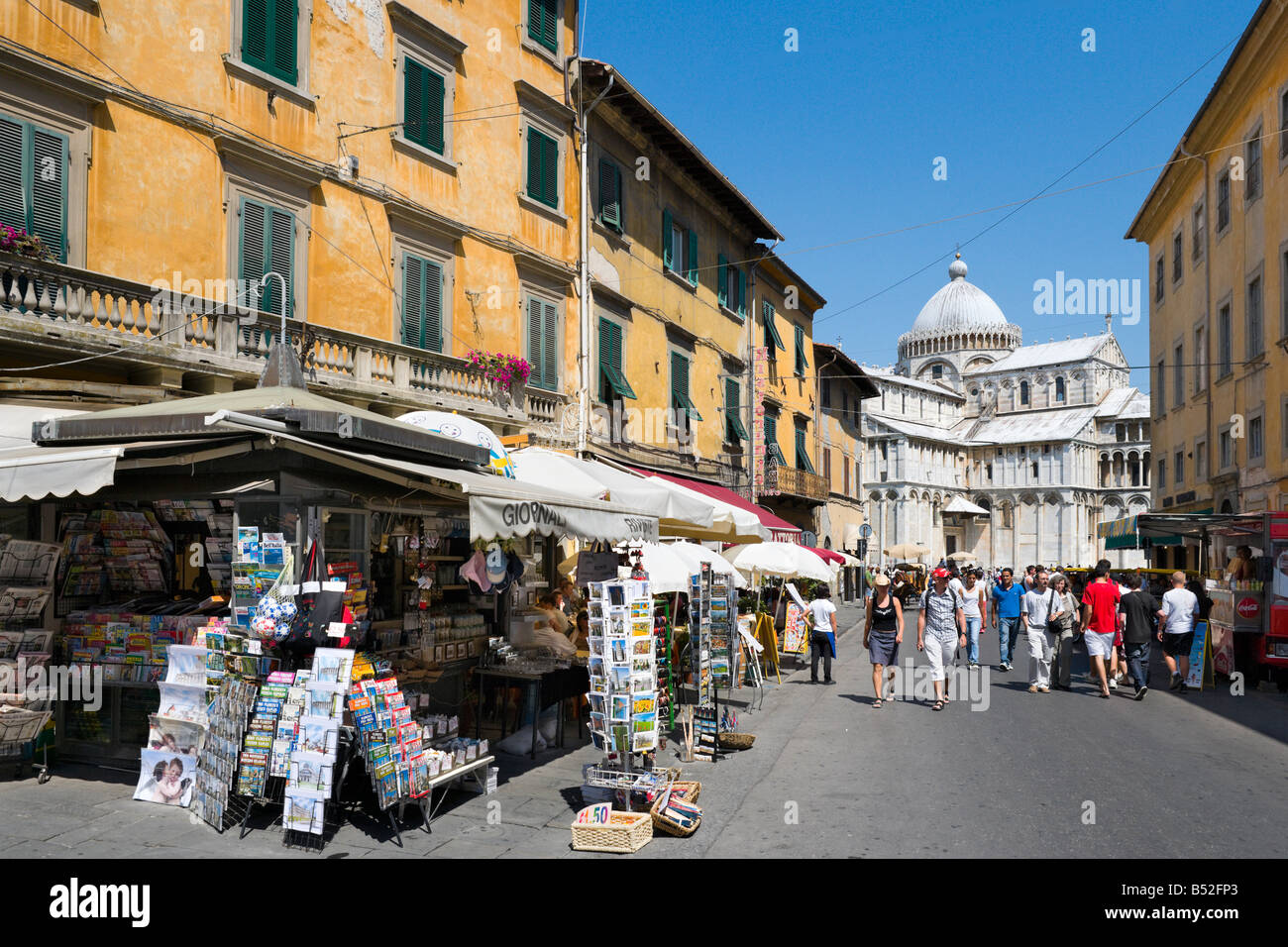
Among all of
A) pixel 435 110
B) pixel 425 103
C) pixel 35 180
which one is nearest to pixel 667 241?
pixel 435 110

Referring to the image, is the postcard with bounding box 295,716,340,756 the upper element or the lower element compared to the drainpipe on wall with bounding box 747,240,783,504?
lower

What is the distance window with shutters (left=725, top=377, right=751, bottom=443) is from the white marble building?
57025 millimetres

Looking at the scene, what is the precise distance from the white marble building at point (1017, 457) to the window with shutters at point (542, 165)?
68.8 metres

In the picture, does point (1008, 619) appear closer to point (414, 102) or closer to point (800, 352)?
point (414, 102)

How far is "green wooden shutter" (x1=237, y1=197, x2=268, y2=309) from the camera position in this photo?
12.9 meters

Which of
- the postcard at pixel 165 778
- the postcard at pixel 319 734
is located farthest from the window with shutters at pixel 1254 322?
the postcard at pixel 165 778

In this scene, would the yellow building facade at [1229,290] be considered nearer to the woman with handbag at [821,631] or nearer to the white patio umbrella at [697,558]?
the woman with handbag at [821,631]

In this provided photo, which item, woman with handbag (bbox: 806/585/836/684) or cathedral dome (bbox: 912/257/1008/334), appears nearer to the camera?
woman with handbag (bbox: 806/585/836/684)

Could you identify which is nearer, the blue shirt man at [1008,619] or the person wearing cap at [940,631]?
the person wearing cap at [940,631]

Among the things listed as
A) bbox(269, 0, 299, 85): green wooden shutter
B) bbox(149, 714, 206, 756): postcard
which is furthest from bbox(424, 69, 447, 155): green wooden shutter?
bbox(149, 714, 206, 756): postcard

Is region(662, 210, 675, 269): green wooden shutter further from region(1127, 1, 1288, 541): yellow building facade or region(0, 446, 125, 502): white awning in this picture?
region(0, 446, 125, 502): white awning

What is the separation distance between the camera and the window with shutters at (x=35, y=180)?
34.2 ft

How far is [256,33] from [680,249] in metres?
12.9

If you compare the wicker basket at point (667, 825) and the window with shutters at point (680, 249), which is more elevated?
the window with shutters at point (680, 249)
